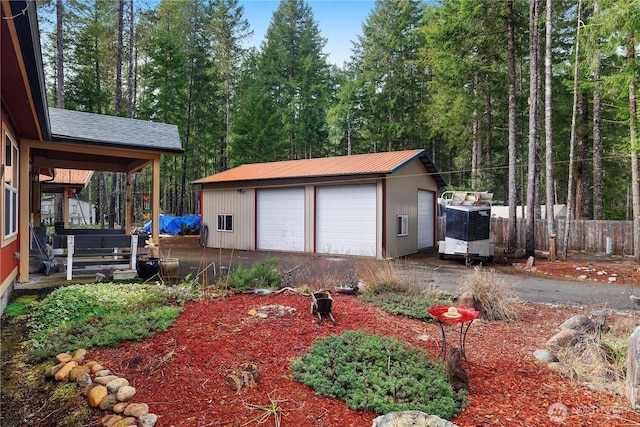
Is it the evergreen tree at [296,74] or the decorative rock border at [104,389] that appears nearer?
the decorative rock border at [104,389]

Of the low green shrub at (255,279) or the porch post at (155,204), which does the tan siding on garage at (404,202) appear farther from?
the porch post at (155,204)

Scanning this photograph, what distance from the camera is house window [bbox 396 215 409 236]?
44.2ft

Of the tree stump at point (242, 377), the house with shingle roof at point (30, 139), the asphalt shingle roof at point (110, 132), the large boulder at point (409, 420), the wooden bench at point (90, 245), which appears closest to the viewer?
the large boulder at point (409, 420)

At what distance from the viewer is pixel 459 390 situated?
2805 mm

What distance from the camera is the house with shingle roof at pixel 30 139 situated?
3.11 metres

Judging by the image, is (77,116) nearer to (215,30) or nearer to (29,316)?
(29,316)

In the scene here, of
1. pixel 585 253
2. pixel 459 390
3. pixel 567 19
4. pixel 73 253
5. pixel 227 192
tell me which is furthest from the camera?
pixel 567 19

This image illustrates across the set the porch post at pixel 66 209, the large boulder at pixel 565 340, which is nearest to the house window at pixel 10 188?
the large boulder at pixel 565 340

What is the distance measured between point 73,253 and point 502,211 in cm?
2317

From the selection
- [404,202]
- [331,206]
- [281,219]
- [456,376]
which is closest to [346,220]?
[331,206]

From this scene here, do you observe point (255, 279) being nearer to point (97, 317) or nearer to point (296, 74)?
point (97, 317)

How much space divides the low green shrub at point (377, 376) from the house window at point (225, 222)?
13.5m

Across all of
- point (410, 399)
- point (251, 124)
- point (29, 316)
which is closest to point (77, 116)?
point (29, 316)

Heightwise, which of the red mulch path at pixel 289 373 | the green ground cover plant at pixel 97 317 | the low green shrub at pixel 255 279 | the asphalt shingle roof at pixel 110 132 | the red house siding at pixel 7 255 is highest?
the asphalt shingle roof at pixel 110 132
